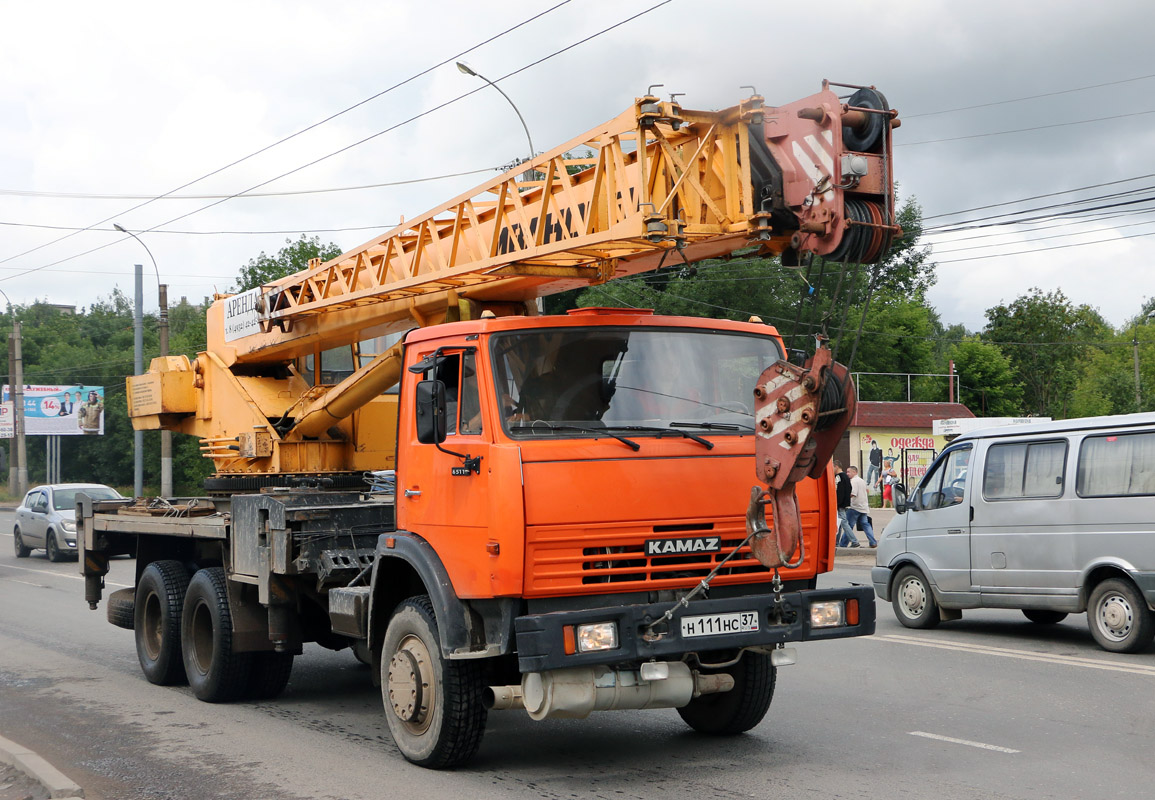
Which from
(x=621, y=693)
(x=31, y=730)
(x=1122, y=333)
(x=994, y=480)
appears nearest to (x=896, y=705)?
(x=621, y=693)

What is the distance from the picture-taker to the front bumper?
19.1 ft

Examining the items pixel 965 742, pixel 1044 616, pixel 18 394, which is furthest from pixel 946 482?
pixel 18 394

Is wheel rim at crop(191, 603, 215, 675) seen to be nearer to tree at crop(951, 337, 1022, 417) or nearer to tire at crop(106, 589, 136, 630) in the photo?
tire at crop(106, 589, 136, 630)

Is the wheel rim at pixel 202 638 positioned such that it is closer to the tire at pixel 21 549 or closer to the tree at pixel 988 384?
the tire at pixel 21 549

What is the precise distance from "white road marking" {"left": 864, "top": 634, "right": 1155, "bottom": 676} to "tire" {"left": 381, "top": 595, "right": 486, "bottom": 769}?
5.72 meters

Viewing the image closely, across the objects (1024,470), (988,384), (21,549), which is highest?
(988,384)

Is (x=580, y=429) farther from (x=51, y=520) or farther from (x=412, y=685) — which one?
(x=51, y=520)

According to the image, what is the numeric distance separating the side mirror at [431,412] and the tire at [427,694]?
0.93 m

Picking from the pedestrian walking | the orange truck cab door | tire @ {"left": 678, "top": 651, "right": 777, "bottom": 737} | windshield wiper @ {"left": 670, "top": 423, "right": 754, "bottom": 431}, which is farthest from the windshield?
the pedestrian walking

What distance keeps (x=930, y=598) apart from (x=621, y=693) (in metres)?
7.00

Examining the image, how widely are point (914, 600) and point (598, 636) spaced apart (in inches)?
293

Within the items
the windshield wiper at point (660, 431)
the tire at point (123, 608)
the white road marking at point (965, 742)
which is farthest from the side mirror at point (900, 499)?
the tire at point (123, 608)

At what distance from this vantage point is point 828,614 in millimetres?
6547

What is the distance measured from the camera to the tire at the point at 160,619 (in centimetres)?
981
